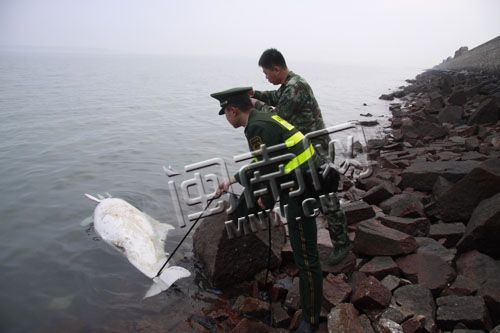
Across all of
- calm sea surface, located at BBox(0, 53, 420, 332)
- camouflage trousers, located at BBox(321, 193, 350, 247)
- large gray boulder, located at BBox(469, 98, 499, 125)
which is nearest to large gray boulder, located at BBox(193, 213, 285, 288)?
calm sea surface, located at BBox(0, 53, 420, 332)

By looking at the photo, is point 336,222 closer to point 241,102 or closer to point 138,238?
point 241,102

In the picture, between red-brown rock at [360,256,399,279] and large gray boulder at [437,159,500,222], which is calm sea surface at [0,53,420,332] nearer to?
red-brown rock at [360,256,399,279]

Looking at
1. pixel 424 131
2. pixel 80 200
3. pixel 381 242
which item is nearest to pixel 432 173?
pixel 381 242

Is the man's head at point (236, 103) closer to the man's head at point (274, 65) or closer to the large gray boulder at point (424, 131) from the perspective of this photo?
the man's head at point (274, 65)

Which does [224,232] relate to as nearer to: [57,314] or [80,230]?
[57,314]

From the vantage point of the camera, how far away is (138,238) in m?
6.03

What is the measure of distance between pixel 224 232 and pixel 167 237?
2.10m

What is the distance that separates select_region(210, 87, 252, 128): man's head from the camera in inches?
128

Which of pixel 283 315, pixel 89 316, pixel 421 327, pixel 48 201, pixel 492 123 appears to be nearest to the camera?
pixel 421 327

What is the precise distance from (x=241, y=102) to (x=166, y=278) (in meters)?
3.13

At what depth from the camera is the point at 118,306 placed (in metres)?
4.88

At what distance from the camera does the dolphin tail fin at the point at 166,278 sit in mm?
5086

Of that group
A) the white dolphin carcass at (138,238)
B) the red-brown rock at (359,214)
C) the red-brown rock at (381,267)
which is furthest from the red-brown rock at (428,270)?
the white dolphin carcass at (138,238)

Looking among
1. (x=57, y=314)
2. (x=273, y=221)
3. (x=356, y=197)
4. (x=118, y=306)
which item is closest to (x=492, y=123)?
(x=356, y=197)
